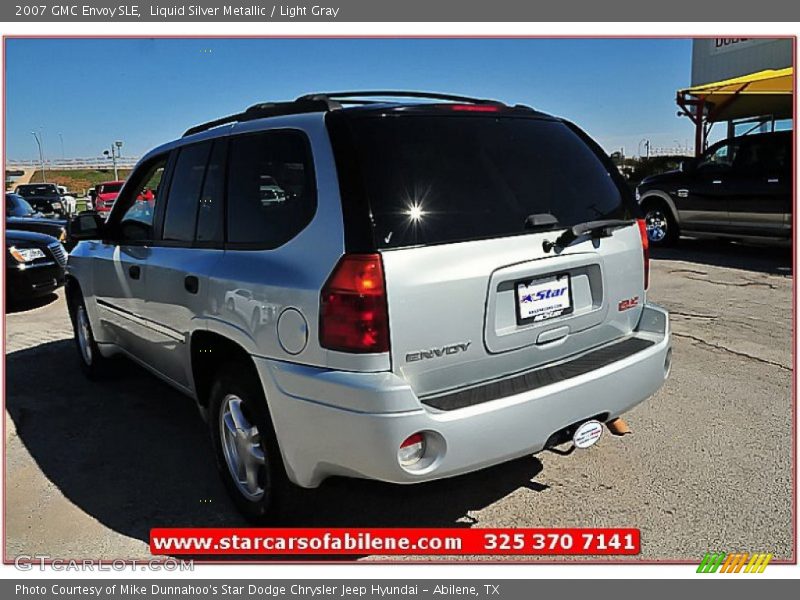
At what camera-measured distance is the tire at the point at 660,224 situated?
11195 millimetres

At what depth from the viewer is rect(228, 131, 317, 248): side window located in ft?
8.78

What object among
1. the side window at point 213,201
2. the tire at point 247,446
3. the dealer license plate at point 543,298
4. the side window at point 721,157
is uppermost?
the side window at point 721,157

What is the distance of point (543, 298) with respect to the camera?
110 inches

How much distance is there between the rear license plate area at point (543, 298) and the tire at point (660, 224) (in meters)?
9.06

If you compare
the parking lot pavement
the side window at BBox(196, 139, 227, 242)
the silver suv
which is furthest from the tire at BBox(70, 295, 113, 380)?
the side window at BBox(196, 139, 227, 242)

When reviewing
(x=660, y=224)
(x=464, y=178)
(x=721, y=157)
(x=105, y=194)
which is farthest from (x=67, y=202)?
(x=464, y=178)

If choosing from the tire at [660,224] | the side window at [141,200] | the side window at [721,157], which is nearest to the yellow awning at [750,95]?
the side window at [721,157]

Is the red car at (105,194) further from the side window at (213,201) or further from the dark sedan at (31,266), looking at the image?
the side window at (213,201)

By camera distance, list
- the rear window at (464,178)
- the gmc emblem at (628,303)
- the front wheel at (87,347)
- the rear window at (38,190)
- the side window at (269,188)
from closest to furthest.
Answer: the rear window at (464,178) < the side window at (269,188) < the gmc emblem at (628,303) < the front wheel at (87,347) < the rear window at (38,190)

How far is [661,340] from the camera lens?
10.5ft

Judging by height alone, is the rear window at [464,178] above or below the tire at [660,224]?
above

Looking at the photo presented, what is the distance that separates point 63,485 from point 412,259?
241cm

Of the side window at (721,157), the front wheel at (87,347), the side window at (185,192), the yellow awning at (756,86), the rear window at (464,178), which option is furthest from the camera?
the yellow awning at (756,86)

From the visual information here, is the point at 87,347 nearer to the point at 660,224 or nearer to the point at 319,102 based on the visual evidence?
the point at 319,102
